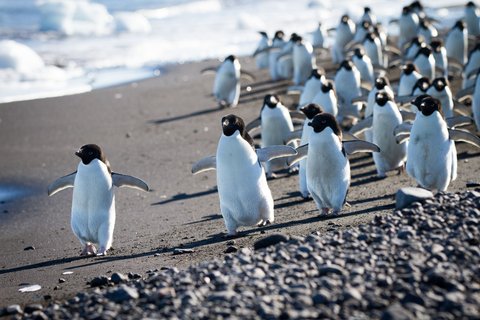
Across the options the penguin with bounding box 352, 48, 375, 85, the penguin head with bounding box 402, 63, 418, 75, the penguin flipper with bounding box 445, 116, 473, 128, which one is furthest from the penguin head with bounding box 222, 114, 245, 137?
the penguin with bounding box 352, 48, 375, 85

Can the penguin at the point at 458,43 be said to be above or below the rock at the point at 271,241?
above

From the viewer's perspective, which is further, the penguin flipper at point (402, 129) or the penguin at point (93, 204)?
the penguin flipper at point (402, 129)

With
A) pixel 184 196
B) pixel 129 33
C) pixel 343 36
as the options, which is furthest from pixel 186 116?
pixel 129 33

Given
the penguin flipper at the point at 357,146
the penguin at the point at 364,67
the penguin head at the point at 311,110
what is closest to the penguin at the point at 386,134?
the penguin head at the point at 311,110

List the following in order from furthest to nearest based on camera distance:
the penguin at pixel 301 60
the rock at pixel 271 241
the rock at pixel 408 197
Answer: the penguin at pixel 301 60 → the rock at pixel 408 197 → the rock at pixel 271 241

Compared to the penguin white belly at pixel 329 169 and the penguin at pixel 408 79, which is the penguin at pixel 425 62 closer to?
the penguin at pixel 408 79

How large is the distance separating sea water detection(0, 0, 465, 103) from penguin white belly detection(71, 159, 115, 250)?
845 cm

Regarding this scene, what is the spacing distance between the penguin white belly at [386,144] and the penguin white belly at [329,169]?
5.48ft

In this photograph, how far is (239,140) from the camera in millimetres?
7461

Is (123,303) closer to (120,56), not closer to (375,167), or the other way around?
(375,167)

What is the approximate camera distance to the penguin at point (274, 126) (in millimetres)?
9977

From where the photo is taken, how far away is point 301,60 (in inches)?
618

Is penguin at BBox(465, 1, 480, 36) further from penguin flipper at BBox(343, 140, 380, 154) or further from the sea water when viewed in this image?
penguin flipper at BBox(343, 140, 380, 154)

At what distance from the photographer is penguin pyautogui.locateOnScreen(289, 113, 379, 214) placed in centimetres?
776
